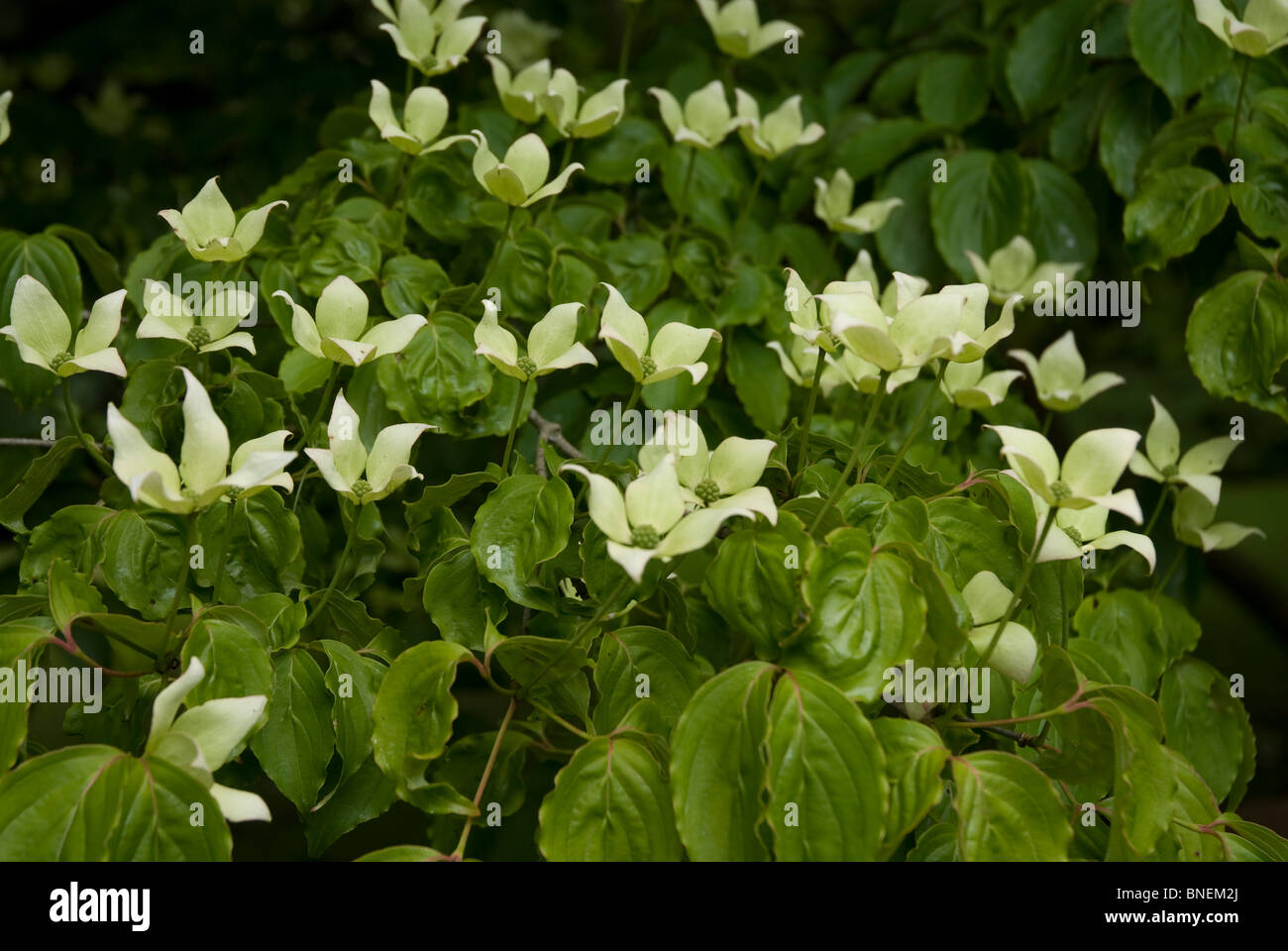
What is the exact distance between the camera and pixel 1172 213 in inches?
56.7

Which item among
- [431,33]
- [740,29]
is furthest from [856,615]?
[740,29]

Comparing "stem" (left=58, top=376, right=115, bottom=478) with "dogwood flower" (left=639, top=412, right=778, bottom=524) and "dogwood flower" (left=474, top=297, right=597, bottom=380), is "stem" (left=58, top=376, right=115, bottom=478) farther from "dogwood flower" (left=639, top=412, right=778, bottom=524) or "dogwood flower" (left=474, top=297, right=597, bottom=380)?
"dogwood flower" (left=639, top=412, right=778, bottom=524)

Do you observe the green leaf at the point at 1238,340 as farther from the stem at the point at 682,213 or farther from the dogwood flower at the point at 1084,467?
the stem at the point at 682,213

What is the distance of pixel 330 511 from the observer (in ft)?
5.39

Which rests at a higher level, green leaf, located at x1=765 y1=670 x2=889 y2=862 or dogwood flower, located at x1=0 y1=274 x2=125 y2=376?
dogwood flower, located at x1=0 y1=274 x2=125 y2=376

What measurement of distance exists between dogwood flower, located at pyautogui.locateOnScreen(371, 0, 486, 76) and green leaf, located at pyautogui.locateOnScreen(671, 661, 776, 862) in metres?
0.91

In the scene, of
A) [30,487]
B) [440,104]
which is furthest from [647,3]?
[30,487]

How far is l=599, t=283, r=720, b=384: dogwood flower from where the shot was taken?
3.10ft

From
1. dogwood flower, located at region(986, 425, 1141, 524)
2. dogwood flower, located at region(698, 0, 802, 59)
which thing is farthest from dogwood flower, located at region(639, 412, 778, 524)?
dogwood flower, located at region(698, 0, 802, 59)

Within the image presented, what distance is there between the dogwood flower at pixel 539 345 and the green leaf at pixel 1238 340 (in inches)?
35.3

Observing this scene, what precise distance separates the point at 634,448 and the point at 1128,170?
0.95m

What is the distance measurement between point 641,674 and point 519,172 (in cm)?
56

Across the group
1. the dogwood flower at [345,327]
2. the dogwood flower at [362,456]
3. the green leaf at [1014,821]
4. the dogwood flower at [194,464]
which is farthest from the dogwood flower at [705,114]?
the green leaf at [1014,821]

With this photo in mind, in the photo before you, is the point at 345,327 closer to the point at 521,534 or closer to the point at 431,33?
the point at 521,534
